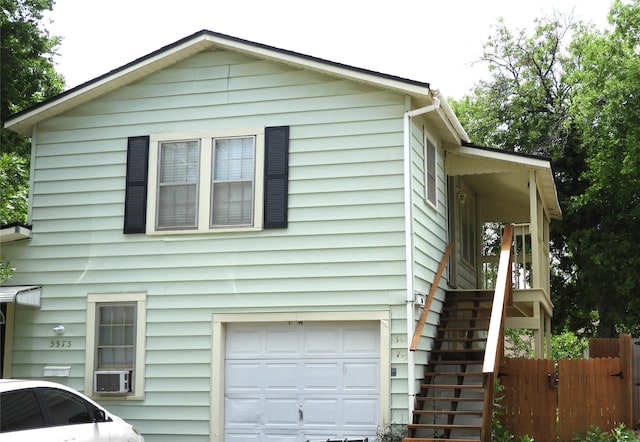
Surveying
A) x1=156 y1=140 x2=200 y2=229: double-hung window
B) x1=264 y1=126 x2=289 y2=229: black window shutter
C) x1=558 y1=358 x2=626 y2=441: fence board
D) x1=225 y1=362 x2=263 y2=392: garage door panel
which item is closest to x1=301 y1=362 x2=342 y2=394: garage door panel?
x1=225 y1=362 x2=263 y2=392: garage door panel

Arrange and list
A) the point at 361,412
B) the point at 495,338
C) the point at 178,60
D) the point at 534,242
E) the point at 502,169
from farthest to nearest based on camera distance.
→ the point at 502,169, the point at 534,242, the point at 178,60, the point at 361,412, the point at 495,338

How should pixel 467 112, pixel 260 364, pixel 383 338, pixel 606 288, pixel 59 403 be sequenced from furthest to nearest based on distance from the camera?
pixel 467 112 → pixel 606 288 → pixel 260 364 → pixel 383 338 → pixel 59 403

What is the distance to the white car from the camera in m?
8.30

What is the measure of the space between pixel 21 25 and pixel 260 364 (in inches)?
543

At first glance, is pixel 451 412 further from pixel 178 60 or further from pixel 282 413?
pixel 178 60

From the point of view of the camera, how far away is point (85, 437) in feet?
29.8

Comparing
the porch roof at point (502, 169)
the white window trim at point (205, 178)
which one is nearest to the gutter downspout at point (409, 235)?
the white window trim at point (205, 178)

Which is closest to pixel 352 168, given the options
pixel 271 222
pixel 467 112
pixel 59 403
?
pixel 271 222

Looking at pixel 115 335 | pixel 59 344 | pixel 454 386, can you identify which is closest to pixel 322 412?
pixel 454 386

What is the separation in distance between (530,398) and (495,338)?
2.86 m

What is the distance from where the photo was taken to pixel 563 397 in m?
13.4

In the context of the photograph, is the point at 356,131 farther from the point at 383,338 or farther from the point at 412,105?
the point at 383,338

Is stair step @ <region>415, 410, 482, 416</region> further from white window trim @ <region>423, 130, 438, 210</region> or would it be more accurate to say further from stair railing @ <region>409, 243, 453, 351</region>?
white window trim @ <region>423, 130, 438, 210</region>

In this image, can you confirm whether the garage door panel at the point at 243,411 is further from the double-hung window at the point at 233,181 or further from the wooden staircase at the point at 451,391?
the double-hung window at the point at 233,181
